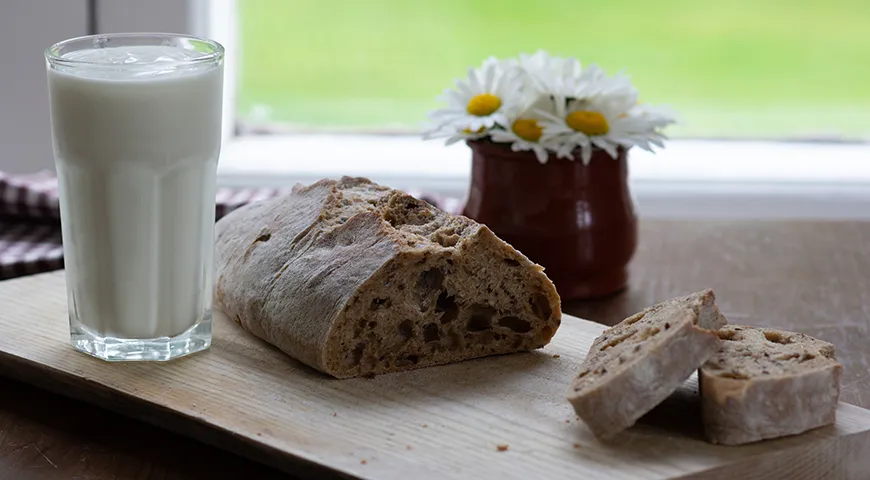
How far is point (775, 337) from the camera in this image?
1703 mm

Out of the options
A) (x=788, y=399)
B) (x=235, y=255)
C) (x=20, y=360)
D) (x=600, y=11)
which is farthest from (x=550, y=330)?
(x=600, y=11)

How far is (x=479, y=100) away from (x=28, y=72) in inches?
72.9

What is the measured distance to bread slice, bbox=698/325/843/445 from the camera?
Result: 1.47 meters

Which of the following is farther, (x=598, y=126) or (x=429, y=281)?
(x=598, y=126)

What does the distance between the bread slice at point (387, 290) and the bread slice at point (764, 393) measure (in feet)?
1.24

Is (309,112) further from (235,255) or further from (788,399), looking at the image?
(788,399)

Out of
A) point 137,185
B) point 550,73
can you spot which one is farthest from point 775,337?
point 137,185

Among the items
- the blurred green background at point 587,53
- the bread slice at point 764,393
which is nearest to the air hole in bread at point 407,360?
the bread slice at point 764,393

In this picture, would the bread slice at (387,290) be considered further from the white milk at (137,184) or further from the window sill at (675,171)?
the window sill at (675,171)

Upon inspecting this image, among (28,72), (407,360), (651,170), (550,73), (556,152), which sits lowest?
(651,170)

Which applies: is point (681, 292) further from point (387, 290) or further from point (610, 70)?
point (610, 70)

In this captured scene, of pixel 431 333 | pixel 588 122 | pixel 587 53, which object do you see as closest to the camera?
pixel 431 333

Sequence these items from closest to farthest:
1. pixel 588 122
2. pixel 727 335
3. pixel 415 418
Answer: pixel 415 418 → pixel 727 335 → pixel 588 122

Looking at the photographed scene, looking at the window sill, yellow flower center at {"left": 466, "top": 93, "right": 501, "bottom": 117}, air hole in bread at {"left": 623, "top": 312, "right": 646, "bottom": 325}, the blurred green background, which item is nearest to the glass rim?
yellow flower center at {"left": 466, "top": 93, "right": 501, "bottom": 117}
